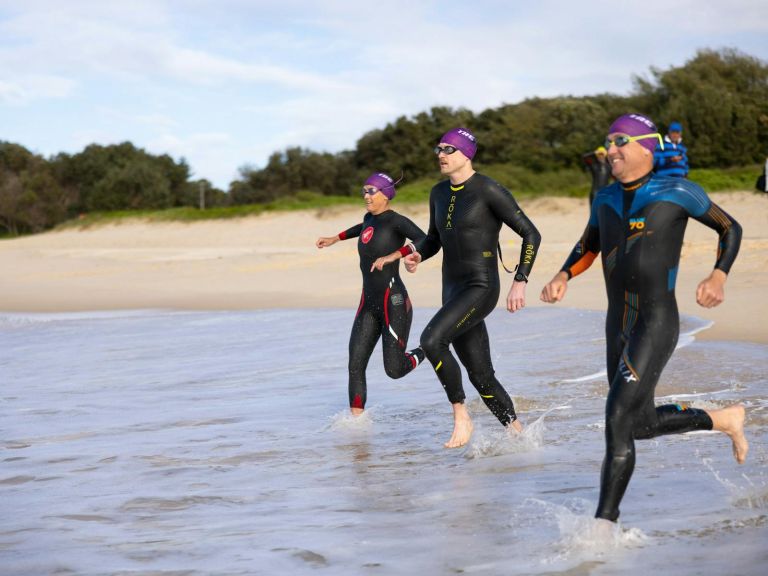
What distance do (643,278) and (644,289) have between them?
0.16 ft

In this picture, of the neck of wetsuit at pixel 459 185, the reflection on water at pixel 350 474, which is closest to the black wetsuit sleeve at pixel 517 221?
the neck of wetsuit at pixel 459 185

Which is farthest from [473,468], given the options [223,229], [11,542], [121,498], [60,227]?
[60,227]

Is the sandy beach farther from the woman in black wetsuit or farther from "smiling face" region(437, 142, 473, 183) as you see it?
"smiling face" region(437, 142, 473, 183)

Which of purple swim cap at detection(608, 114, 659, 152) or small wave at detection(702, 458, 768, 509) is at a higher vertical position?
purple swim cap at detection(608, 114, 659, 152)

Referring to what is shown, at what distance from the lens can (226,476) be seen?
6.54m

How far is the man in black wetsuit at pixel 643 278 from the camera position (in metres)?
4.93

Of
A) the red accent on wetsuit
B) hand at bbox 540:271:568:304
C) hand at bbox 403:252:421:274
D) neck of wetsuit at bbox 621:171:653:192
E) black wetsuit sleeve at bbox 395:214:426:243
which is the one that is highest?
neck of wetsuit at bbox 621:171:653:192

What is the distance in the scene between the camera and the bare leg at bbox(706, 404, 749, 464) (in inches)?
210

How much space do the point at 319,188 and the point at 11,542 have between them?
45739 mm

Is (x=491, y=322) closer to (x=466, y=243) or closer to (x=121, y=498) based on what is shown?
(x=466, y=243)

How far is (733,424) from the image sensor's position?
5.36 metres

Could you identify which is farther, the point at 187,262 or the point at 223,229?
the point at 223,229

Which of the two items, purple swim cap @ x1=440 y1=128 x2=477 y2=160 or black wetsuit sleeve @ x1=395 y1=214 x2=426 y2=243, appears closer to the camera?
purple swim cap @ x1=440 y1=128 x2=477 y2=160

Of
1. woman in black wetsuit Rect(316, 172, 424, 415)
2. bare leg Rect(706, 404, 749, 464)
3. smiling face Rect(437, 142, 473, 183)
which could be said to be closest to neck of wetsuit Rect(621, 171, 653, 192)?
bare leg Rect(706, 404, 749, 464)
